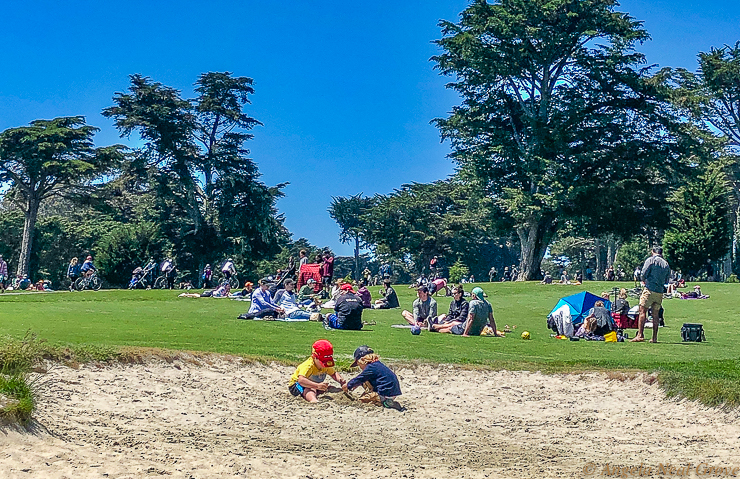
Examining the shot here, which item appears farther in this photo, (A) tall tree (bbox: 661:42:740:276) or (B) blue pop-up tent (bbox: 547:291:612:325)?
(A) tall tree (bbox: 661:42:740:276)

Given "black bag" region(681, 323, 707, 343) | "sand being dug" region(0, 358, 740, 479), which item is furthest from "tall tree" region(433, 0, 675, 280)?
"sand being dug" region(0, 358, 740, 479)

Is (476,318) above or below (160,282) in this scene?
below

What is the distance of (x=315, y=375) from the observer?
36.5 feet

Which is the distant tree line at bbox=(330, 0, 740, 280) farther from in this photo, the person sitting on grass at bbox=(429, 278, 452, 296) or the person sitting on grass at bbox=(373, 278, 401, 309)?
the person sitting on grass at bbox=(373, 278, 401, 309)

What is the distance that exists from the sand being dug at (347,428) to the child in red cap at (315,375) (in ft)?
0.58

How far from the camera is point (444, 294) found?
113 ft

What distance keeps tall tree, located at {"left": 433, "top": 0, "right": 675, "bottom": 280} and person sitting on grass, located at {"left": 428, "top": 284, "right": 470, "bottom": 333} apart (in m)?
27.1

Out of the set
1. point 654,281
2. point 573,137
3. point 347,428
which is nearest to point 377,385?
point 347,428

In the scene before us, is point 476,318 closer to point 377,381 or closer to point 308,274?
point 377,381

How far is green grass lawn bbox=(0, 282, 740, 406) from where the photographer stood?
41.0 ft

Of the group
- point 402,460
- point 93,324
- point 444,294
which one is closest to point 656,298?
point 402,460

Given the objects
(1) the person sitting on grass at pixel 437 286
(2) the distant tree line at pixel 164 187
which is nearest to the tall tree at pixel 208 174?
(2) the distant tree line at pixel 164 187

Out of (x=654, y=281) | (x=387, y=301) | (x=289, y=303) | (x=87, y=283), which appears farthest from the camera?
(x=87, y=283)

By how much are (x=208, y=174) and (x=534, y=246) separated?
25546 millimetres
